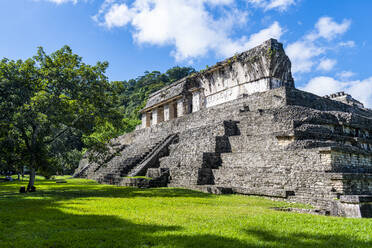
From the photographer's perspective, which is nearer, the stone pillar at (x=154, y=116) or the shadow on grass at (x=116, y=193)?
the shadow on grass at (x=116, y=193)

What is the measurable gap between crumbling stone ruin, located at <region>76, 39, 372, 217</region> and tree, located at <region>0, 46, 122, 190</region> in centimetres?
226

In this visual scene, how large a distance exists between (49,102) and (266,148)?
712cm

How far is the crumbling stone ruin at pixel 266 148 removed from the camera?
6961 mm

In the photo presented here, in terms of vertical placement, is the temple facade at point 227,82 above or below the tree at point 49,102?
above

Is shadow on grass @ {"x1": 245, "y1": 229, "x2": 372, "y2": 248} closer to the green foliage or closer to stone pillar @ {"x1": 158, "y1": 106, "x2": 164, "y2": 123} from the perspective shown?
stone pillar @ {"x1": 158, "y1": 106, "x2": 164, "y2": 123}

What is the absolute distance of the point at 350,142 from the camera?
31.5ft

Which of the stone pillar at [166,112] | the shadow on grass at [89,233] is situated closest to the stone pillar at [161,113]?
the stone pillar at [166,112]

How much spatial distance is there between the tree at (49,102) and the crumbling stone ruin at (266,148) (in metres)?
2.26

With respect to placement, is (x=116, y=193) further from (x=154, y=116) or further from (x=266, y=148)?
(x=154, y=116)

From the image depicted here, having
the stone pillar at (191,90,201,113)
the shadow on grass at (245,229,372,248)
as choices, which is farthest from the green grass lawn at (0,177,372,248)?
the stone pillar at (191,90,201,113)

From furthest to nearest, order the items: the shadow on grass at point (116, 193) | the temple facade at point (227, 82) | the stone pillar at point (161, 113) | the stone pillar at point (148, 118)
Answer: the stone pillar at point (148, 118) < the stone pillar at point (161, 113) < the temple facade at point (227, 82) < the shadow on grass at point (116, 193)

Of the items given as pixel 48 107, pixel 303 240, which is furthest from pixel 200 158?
pixel 303 240

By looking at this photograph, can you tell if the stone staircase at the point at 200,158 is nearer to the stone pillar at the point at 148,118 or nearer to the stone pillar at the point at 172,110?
the stone pillar at the point at 172,110

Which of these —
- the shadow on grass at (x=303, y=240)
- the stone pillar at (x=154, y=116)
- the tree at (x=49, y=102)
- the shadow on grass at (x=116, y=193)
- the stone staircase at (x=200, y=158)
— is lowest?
the shadow on grass at (x=303, y=240)
